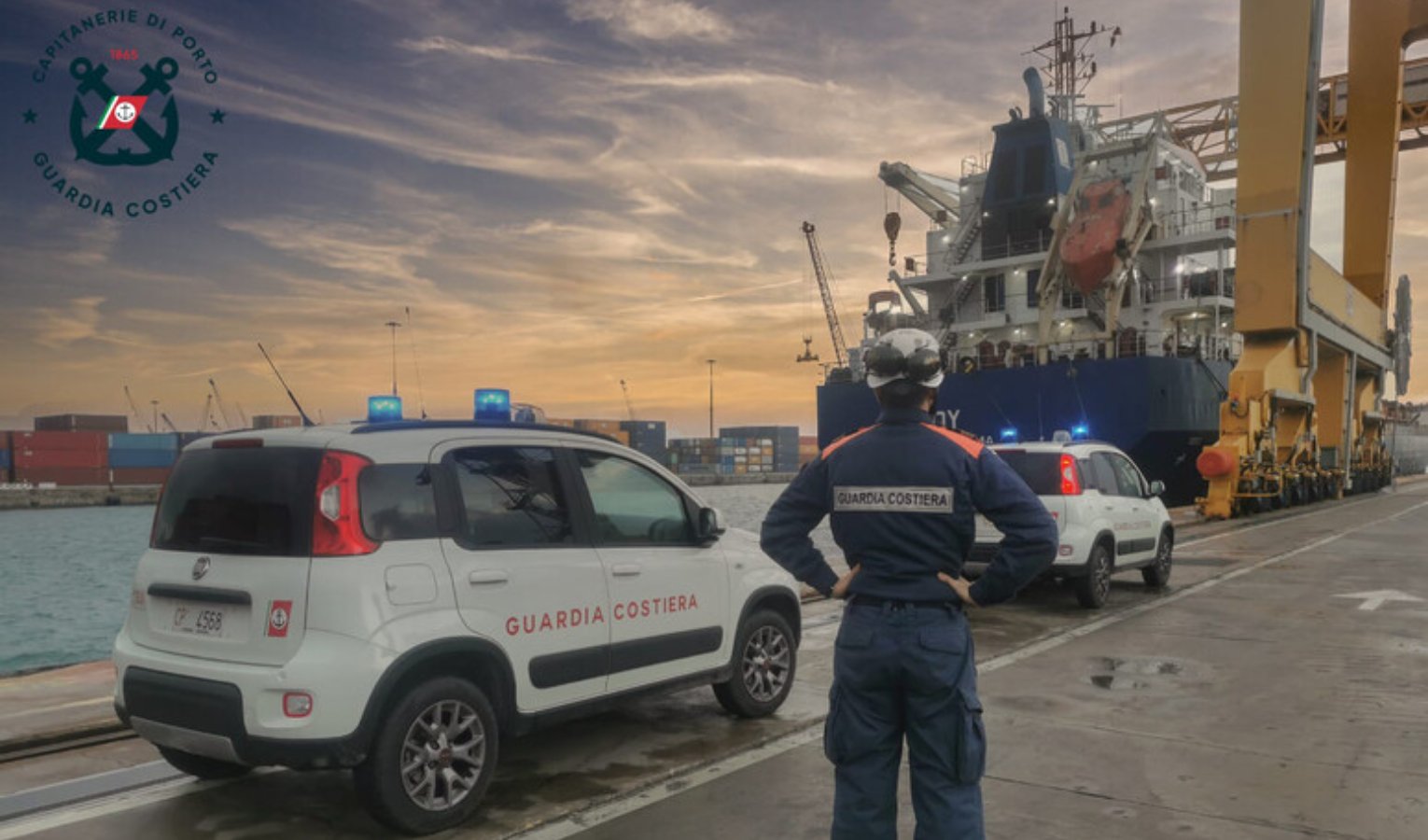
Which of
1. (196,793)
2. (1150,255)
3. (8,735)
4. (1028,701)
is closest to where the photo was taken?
(196,793)

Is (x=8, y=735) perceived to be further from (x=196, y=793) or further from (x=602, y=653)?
(x=602, y=653)

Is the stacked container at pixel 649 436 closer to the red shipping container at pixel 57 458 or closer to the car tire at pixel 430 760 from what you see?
the red shipping container at pixel 57 458

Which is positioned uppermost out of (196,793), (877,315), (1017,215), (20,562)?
(1017,215)

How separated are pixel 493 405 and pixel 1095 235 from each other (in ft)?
88.5

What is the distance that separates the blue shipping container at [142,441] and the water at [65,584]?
92.5ft

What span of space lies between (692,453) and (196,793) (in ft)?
469

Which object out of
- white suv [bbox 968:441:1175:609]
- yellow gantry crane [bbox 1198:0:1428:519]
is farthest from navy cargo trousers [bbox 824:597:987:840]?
yellow gantry crane [bbox 1198:0:1428:519]

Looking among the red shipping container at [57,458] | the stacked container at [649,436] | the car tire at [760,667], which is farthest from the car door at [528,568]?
the stacked container at [649,436]

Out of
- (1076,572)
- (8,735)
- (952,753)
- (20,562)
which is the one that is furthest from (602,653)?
(20,562)

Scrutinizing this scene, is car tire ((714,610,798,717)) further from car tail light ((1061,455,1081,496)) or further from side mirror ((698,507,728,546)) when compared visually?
car tail light ((1061,455,1081,496))

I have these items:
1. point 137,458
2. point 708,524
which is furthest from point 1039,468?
point 137,458

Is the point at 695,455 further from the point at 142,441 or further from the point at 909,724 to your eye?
the point at 909,724

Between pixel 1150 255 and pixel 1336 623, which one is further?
pixel 1150 255

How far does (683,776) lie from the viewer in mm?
4789
